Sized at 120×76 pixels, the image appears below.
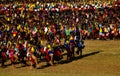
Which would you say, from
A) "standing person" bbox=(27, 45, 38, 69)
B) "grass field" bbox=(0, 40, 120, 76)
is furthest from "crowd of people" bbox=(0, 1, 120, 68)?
"grass field" bbox=(0, 40, 120, 76)

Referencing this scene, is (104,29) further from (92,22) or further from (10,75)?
(10,75)

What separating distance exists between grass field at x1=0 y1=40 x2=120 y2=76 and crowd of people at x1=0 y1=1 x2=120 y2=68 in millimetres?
788

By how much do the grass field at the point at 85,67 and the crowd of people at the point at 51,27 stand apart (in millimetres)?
788

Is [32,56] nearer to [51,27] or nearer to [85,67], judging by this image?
[85,67]

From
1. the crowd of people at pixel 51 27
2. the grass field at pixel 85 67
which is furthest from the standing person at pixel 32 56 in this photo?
the grass field at pixel 85 67

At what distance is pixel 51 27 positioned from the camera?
119ft

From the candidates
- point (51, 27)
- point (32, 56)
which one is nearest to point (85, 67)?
point (32, 56)

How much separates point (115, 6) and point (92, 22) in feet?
24.6

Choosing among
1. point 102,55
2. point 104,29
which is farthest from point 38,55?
point 104,29

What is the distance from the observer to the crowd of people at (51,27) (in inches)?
1063

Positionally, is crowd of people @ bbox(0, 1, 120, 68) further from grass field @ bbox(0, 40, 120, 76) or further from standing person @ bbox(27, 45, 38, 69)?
A: grass field @ bbox(0, 40, 120, 76)

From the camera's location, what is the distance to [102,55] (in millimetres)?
29672

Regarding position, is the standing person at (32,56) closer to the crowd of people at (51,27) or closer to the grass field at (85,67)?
the crowd of people at (51,27)

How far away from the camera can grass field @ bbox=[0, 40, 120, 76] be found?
79.7 feet
